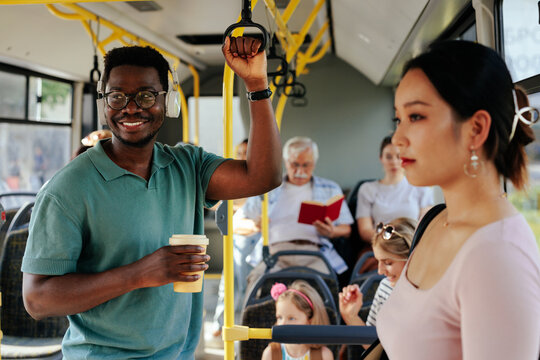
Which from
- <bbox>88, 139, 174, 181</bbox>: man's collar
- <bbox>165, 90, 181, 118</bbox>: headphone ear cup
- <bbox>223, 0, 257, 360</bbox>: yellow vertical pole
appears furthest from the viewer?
<bbox>223, 0, 257, 360</bbox>: yellow vertical pole

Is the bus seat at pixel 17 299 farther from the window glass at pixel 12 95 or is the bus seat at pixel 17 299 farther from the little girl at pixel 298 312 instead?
the window glass at pixel 12 95

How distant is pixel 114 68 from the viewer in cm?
149

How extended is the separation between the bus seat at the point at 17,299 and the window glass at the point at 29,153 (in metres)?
2.76

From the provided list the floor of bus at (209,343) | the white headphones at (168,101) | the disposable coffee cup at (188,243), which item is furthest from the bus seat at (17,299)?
the disposable coffee cup at (188,243)

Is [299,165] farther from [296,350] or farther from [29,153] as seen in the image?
[29,153]

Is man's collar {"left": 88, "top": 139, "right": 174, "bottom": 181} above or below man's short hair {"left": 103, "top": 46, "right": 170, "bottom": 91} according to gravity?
below

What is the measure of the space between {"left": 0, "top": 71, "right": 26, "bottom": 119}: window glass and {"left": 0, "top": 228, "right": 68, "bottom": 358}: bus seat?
114 inches

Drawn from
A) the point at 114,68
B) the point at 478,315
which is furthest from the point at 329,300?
the point at 478,315

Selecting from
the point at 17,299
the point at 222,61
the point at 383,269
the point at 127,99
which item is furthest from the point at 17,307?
the point at 222,61

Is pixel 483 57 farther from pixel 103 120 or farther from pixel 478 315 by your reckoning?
pixel 103 120

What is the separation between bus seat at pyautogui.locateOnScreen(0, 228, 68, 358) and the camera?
3.27 metres

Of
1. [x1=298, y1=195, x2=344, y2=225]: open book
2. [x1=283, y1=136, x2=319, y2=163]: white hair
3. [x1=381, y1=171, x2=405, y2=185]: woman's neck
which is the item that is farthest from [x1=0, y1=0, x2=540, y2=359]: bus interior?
[x1=381, y1=171, x2=405, y2=185]: woman's neck

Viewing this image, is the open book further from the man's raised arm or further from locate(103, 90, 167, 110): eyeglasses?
locate(103, 90, 167, 110): eyeglasses

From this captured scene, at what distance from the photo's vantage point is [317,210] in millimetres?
4008
